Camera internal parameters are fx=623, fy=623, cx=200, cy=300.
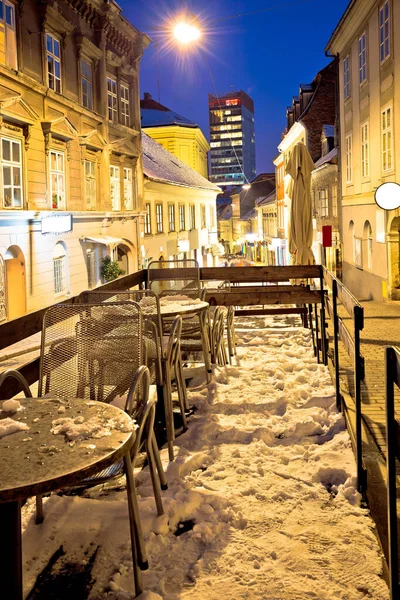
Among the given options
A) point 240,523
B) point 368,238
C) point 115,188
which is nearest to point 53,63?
point 115,188

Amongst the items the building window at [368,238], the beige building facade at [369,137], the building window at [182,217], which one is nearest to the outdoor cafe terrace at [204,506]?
the beige building facade at [369,137]

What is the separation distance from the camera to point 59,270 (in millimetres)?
20234

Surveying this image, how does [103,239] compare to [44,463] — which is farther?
[103,239]

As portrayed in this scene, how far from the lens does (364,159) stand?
21.3m

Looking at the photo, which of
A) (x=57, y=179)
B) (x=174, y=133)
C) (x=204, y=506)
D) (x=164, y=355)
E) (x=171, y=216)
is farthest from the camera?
(x=174, y=133)

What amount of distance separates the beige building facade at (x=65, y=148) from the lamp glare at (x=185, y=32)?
15.7 feet

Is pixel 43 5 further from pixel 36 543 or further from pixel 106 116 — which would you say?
pixel 36 543

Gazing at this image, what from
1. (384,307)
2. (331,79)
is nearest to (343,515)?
(384,307)

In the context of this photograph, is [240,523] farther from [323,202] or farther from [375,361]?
[323,202]

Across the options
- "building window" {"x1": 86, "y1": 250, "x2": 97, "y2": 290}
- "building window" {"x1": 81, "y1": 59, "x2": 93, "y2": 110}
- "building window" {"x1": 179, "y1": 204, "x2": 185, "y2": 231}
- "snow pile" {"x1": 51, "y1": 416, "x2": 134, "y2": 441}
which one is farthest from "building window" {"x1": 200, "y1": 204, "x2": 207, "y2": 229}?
"snow pile" {"x1": 51, "y1": 416, "x2": 134, "y2": 441}

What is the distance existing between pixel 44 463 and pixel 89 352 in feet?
5.50

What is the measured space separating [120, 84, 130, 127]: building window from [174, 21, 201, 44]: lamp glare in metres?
13.0

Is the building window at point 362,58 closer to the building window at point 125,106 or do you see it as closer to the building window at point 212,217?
the building window at point 125,106

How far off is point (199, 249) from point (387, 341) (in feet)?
104
